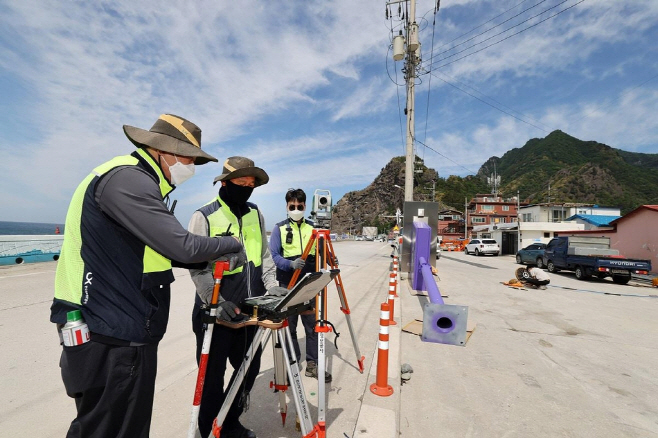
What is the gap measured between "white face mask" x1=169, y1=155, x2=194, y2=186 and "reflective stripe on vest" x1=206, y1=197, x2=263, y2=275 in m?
0.66

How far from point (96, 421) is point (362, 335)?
4.57 meters

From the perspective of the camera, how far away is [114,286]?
145 centimetres

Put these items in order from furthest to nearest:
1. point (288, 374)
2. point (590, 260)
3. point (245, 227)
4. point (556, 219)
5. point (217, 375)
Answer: point (556, 219) → point (590, 260) → point (245, 227) → point (217, 375) → point (288, 374)

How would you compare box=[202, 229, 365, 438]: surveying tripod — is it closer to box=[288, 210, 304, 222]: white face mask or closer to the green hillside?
box=[288, 210, 304, 222]: white face mask

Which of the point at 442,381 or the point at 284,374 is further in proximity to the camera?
the point at 442,381

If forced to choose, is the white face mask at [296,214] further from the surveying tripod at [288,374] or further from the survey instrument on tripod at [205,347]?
the survey instrument on tripod at [205,347]

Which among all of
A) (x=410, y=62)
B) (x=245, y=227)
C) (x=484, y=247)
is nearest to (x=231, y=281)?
(x=245, y=227)

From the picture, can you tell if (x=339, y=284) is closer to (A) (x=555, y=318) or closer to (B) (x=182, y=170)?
(B) (x=182, y=170)

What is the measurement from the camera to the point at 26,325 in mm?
5441

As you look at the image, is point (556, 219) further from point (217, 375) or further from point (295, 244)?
point (217, 375)

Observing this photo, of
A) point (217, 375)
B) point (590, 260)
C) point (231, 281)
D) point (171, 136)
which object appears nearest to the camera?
point (171, 136)

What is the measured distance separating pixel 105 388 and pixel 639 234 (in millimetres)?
24087

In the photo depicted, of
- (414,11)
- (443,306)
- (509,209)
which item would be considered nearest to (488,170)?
(509,209)

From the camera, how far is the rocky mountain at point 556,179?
286ft
